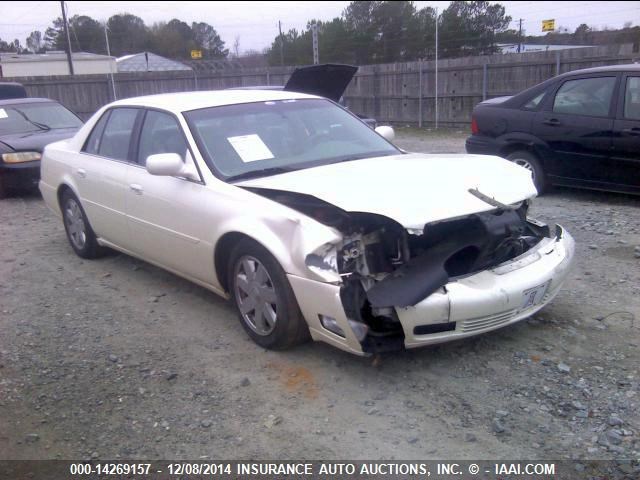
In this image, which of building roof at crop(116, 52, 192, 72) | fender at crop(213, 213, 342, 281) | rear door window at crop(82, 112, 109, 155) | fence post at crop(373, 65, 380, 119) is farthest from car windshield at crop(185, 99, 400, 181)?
building roof at crop(116, 52, 192, 72)

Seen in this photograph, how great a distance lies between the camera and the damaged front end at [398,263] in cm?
343

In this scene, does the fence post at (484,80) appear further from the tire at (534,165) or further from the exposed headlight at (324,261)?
the exposed headlight at (324,261)

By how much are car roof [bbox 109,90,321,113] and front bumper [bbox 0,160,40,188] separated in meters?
4.52

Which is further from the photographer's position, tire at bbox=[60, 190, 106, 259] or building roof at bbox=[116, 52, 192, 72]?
building roof at bbox=[116, 52, 192, 72]

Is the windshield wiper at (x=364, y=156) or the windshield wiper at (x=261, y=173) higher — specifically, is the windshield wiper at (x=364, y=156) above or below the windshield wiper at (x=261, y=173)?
above

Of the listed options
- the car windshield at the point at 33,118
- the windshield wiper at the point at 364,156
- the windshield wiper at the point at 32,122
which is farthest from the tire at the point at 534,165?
the windshield wiper at the point at 32,122

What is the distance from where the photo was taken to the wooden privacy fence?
1523 cm

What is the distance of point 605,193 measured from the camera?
26.2 ft

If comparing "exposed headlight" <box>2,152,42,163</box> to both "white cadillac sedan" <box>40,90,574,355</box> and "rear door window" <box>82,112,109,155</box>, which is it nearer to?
"rear door window" <box>82,112,109,155</box>

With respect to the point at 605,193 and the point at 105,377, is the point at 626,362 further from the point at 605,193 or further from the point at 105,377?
the point at 605,193

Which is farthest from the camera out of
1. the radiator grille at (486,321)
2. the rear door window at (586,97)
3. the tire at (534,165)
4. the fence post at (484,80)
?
the fence post at (484,80)

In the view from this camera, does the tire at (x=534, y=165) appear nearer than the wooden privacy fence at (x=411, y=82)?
Yes

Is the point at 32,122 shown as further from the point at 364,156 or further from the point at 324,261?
the point at 324,261

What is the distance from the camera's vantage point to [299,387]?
143 inches
